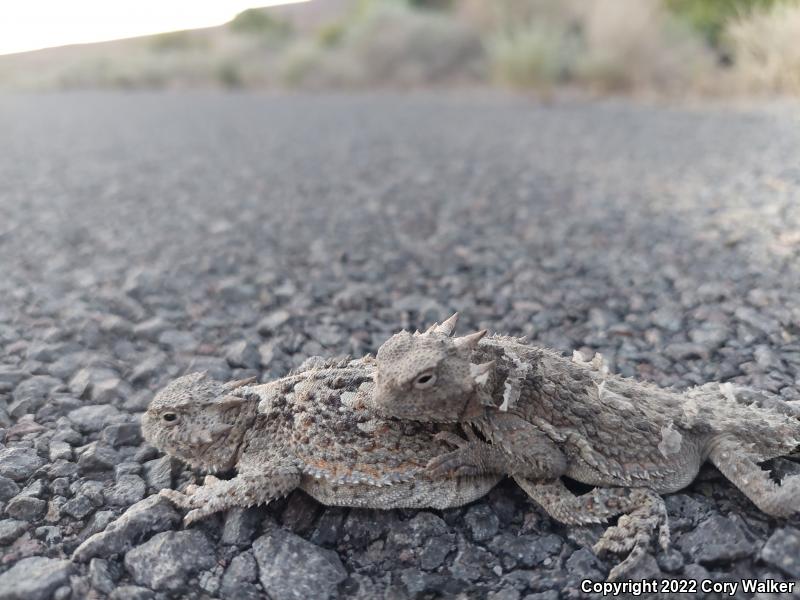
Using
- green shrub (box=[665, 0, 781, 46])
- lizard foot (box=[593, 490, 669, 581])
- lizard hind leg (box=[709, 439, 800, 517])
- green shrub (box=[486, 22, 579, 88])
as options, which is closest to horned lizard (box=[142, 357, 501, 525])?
lizard foot (box=[593, 490, 669, 581])

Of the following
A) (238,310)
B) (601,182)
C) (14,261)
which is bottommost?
(601,182)

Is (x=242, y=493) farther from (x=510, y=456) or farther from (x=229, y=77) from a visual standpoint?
(x=229, y=77)

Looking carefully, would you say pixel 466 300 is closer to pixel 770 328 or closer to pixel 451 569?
pixel 770 328

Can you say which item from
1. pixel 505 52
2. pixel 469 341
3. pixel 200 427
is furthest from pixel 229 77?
pixel 469 341

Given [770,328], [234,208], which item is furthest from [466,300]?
[234,208]

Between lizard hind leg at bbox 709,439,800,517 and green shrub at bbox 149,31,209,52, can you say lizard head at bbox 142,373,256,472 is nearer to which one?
lizard hind leg at bbox 709,439,800,517

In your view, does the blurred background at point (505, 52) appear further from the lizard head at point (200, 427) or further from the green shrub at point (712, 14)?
the lizard head at point (200, 427)

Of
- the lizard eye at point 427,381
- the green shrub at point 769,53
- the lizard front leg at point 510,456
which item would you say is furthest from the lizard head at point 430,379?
the green shrub at point 769,53
